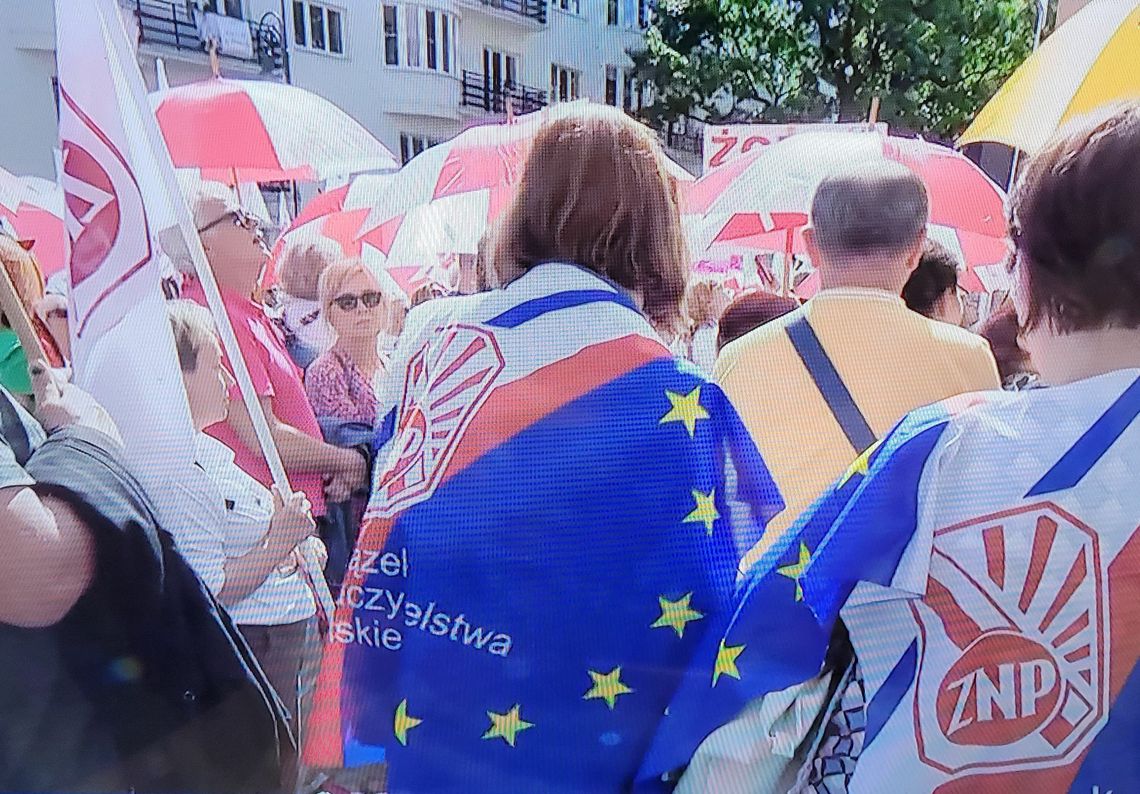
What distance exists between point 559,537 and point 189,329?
22.1 inches

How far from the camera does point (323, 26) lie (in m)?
1.10

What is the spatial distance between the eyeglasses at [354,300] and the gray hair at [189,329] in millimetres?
322

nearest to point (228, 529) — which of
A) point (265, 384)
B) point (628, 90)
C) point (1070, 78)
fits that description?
point (265, 384)

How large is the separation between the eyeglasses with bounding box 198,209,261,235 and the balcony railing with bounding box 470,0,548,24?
1.51 feet

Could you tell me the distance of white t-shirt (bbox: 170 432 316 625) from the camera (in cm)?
118

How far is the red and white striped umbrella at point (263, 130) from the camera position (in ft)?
3.75

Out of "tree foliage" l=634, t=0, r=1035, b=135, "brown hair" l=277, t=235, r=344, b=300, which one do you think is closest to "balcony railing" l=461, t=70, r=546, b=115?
"tree foliage" l=634, t=0, r=1035, b=135

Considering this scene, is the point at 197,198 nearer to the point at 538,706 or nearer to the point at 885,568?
the point at 538,706

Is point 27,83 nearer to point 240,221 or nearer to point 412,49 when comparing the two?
point 240,221

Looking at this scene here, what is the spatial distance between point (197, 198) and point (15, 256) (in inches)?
11.3

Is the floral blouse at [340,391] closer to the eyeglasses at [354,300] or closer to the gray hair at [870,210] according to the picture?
the eyeglasses at [354,300]

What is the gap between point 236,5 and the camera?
1070mm

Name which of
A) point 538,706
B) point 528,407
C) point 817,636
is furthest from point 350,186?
point 817,636

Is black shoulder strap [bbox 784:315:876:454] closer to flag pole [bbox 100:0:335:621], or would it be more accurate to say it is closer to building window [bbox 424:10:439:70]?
building window [bbox 424:10:439:70]
